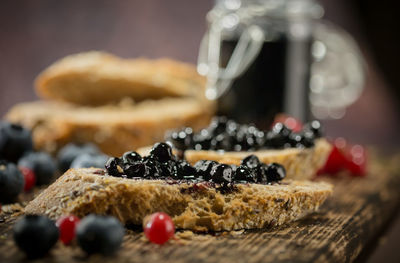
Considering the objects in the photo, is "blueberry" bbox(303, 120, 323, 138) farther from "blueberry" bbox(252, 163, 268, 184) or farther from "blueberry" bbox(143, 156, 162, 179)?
"blueberry" bbox(143, 156, 162, 179)

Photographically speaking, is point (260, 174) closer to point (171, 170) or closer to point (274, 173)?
point (274, 173)

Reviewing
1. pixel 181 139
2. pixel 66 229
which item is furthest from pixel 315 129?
pixel 66 229

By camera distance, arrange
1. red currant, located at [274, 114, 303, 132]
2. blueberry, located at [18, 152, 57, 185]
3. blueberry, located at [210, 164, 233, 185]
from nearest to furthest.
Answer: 1. blueberry, located at [210, 164, 233, 185]
2. blueberry, located at [18, 152, 57, 185]
3. red currant, located at [274, 114, 303, 132]

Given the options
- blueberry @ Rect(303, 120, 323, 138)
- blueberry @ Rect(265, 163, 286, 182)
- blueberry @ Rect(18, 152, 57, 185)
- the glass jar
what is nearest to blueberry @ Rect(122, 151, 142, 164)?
blueberry @ Rect(265, 163, 286, 182)

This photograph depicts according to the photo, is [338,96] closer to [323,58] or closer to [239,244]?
[323,58]

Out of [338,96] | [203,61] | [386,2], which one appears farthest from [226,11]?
[386,2]
